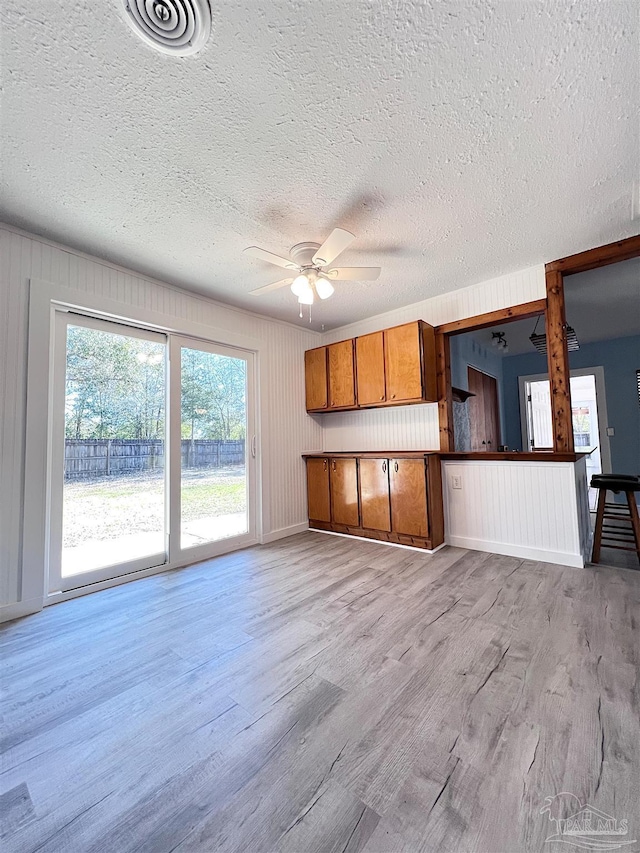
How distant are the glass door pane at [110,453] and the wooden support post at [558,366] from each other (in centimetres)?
350

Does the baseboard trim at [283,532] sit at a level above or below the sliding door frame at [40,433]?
below

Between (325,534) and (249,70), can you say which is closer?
(249,70)

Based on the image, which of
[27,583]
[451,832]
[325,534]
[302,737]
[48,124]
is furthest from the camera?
[325,534]

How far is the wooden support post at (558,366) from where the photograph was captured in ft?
9.65

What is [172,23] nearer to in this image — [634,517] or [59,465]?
[59,465]

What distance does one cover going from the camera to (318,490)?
14.3 ft

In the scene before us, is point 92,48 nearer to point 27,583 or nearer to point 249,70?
point 249,70

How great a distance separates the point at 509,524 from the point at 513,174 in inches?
107

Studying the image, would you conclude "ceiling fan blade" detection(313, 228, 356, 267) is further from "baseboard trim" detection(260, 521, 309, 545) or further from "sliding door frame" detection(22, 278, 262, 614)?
"baseboard trim" detection(260, 521, 309, 545)

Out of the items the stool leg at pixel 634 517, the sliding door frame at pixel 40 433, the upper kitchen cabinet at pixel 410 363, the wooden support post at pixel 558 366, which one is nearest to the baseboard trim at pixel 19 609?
the sliding door frame at pixel 40 433

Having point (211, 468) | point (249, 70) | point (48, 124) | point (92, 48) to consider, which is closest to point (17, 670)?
point (211, 468)

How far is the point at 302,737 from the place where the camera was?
129 cm

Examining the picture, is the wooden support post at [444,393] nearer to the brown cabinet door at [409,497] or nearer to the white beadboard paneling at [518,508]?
the white beadboard paneling at [518,508]

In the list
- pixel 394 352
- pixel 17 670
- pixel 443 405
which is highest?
pixel 394 352
